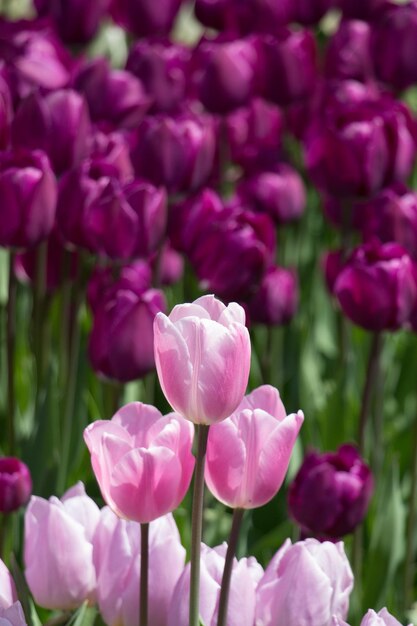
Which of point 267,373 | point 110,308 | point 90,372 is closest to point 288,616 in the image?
point 110,308

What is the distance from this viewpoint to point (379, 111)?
191 cm

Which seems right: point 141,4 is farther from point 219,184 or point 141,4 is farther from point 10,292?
point 10,292

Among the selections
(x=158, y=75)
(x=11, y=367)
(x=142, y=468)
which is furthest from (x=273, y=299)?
(x=142, y=468)

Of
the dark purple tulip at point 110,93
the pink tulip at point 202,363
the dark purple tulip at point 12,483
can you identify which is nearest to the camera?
the pink tulip at point 202,363

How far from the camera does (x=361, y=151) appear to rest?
5.97 feet

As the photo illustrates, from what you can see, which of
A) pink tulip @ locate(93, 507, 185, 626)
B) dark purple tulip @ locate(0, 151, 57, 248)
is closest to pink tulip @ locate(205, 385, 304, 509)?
pink tulip @ locate(93, 507, 185, 626)

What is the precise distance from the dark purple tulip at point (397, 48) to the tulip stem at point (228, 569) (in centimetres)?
160

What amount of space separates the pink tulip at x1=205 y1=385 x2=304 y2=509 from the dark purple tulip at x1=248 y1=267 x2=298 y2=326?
Answer: 3.29ft

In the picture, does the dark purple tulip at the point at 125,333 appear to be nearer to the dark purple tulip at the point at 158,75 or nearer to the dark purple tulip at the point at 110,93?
the dark purple tulip at the point at 110,93

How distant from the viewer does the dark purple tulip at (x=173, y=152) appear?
1.86 m

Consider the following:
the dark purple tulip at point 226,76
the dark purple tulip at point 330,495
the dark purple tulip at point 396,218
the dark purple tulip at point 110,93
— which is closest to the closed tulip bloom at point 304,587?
the dark purple tulip at point 330,495

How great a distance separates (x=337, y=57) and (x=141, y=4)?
399mm

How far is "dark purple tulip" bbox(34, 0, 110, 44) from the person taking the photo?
2.38 m

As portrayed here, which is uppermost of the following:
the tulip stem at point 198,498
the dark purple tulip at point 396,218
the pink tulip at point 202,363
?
the pink tulip at point 202,363
